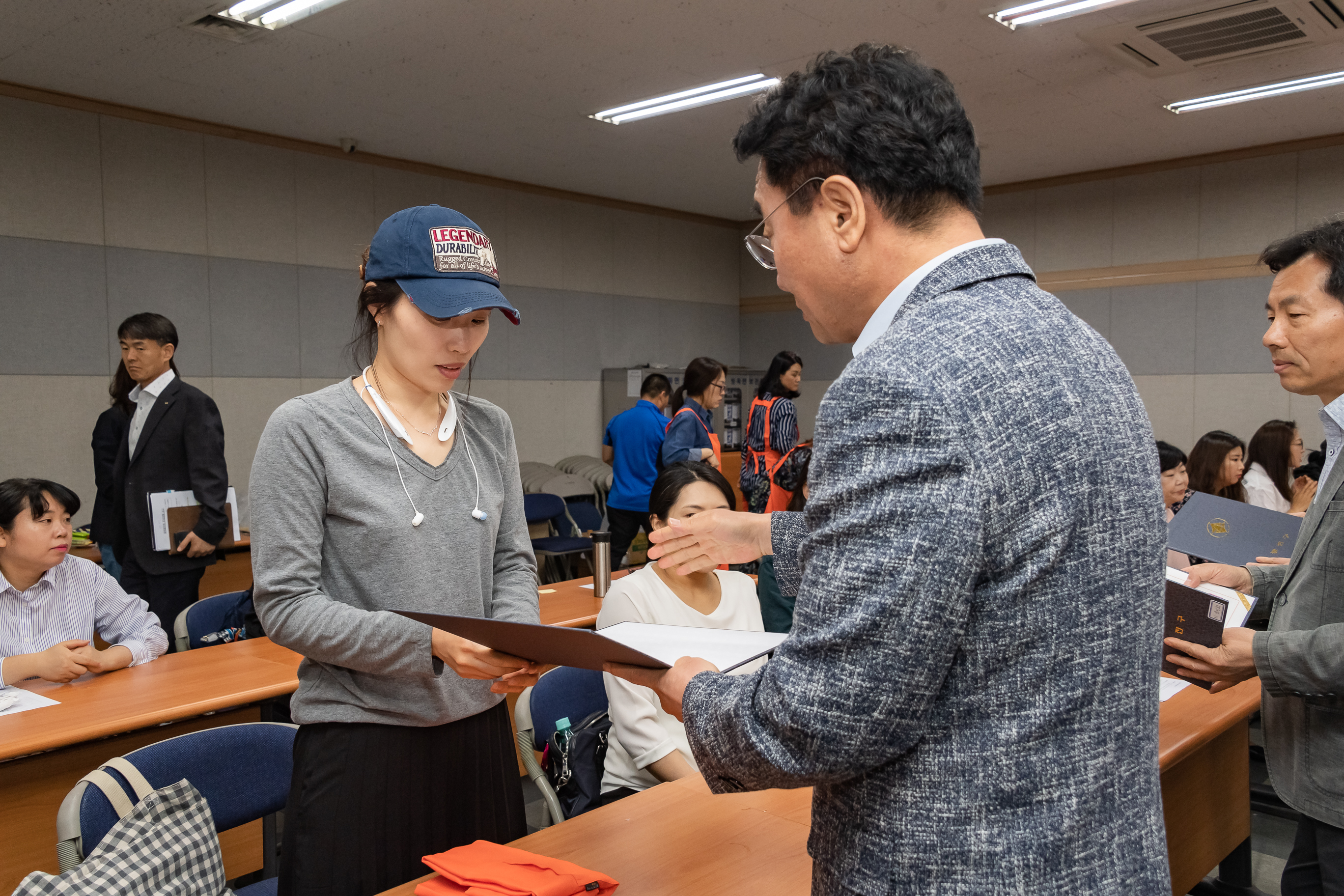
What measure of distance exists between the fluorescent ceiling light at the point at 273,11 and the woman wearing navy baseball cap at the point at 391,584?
3.43 metres

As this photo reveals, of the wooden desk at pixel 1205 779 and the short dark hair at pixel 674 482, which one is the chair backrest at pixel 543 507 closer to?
the short dark hair at pixel 674 482

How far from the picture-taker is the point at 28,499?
283 cm

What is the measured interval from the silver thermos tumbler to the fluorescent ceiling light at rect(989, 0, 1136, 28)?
3.08 metres

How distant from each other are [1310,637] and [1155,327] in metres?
6.83

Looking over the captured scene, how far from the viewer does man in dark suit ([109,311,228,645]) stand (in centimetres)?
412

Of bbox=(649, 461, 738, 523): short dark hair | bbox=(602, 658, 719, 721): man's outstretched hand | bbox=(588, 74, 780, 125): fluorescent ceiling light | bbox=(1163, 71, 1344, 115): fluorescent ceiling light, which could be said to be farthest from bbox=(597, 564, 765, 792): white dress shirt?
bbox=(1163, 71, 1344, 115): fluorescent ceiling light

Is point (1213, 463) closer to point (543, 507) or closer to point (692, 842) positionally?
point (692, 842)

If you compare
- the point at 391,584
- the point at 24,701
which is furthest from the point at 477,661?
the point at 24,701

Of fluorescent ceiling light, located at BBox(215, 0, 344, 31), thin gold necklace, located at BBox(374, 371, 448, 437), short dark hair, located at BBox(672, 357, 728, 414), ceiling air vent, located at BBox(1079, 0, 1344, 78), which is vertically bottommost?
thin gold necklace, located at BBox(374, 371, 448, 437)

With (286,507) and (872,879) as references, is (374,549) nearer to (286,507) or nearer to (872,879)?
(286,507)

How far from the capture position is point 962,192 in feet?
3.03

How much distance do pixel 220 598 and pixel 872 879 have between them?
3.30 metres

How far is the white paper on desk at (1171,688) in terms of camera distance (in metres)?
2.58

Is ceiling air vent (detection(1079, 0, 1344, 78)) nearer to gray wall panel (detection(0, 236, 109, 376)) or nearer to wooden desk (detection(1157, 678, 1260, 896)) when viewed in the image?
wooden desk (detection(1157, 678, 1260, 896))
